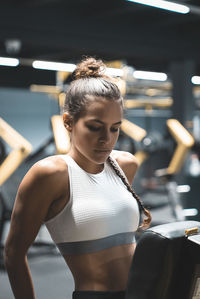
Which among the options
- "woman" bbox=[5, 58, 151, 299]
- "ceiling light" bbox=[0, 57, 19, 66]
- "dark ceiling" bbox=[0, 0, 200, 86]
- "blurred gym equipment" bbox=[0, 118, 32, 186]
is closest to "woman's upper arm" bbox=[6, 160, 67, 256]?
"woman" bbox=[5, 58, 151, 299]

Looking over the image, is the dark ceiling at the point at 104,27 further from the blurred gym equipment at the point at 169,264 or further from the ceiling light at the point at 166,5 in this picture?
the blurred gym equipment at the point at 169,264

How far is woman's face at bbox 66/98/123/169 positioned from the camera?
107 centimetres

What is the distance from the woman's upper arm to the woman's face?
113mm

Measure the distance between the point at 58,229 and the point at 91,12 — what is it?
5365 millimetres

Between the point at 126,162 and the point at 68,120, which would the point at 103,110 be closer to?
the point at 68,120

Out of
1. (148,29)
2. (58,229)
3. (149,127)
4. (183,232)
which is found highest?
(148,29)

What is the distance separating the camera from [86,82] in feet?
3.90

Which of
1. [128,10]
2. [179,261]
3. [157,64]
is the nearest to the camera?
[179,261]

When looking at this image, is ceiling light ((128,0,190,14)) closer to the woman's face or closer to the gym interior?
the gym interior

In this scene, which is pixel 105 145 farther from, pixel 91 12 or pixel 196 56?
pixel 196 56

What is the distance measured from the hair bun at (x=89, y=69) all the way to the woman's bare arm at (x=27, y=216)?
319mm

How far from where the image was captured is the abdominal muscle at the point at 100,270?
1.12 m

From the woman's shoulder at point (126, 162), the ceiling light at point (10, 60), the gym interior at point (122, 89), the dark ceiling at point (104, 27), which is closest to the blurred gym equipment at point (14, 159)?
the gym interior at point (122, 89)

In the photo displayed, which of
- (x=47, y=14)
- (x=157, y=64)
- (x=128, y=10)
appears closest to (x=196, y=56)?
(x=128, y=10)
